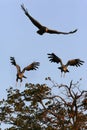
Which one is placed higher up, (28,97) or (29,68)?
(28,97)

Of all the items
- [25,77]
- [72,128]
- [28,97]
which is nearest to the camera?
[25,77]

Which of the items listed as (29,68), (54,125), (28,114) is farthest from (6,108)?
(29,68)

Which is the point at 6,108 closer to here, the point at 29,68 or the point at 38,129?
the point at 38,129

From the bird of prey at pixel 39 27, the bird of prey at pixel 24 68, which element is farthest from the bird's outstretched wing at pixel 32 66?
the bird of prey at pixel 39 27

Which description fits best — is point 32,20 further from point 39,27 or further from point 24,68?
point 24,68

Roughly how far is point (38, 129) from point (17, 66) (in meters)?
6.99

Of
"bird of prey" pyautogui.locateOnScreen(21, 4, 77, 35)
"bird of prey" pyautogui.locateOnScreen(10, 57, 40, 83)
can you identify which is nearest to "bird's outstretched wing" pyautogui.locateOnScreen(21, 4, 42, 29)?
"bird of prey" pyautogui.locateOnScreen(21, 4, 77, 35)

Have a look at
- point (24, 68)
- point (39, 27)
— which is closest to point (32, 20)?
point (39, 27)

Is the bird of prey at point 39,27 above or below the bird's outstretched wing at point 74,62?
below

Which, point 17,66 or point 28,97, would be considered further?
point 28,97

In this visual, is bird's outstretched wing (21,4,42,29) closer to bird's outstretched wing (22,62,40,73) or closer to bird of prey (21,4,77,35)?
bird of prey (21,4,77,35)

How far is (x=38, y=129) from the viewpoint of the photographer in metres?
34.2

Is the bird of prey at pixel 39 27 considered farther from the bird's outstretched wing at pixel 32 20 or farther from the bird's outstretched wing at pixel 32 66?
the bird's outstretched wing at pixel 32 66

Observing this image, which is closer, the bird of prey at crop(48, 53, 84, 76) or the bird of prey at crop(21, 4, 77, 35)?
the bird of prey at crop(21, 4, 77, 35)
